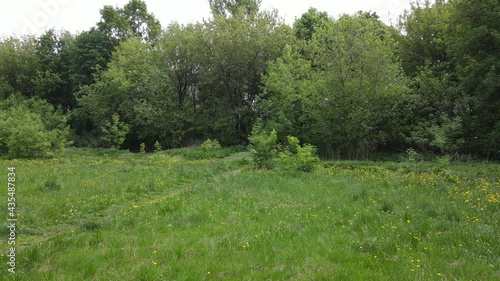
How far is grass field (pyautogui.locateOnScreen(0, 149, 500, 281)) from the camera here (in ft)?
16.4

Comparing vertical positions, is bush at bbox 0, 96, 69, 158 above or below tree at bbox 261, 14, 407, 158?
below

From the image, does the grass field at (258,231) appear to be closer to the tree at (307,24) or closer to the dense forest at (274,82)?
the dense forest at (274,82)

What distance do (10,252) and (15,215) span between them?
2.63 metres

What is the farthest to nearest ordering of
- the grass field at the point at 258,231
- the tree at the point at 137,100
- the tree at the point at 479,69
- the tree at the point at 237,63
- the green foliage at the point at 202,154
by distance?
the tree at the point at 137,100 → the tree at the point at 237,63 → the green foliage at the point at 202,154 → the tree at the point at 479,69 → the grass field at the point at 258,231

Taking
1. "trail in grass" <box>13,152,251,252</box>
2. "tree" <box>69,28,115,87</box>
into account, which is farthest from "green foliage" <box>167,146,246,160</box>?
"tree" <box>69,28,115,87</box>

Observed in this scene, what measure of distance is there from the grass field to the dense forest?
11658 millimetres

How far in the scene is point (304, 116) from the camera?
26.3 metres

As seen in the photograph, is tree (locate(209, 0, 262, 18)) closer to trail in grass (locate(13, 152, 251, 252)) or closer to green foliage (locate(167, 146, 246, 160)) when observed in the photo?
green foliage (locate(167, 146, 246, 160))

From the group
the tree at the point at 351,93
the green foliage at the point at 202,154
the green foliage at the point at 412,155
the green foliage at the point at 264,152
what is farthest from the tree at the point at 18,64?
the green foliage at the point at 412,155

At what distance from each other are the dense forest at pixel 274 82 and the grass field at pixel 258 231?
38.2ft

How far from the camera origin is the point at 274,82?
94.3ft

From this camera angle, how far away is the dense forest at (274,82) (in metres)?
22.0

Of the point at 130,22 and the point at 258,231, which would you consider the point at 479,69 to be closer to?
the point at 258,231

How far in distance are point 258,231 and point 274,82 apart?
75.4 ft
